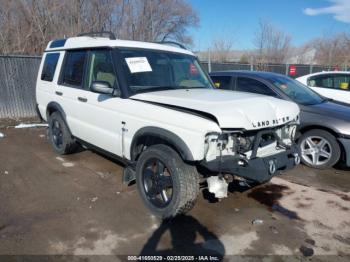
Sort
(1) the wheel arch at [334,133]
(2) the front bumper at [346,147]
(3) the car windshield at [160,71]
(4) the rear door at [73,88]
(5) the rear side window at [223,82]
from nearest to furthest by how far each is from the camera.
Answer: (3) the car windshield at [160,71] → (4) the rear door at [73,88] → (2) the front bumper at [346,147] → (1) the wheel arch at [334,133] → (5) the rear side window at [223,82]

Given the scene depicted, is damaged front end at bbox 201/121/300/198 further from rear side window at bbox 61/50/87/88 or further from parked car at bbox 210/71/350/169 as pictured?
rear side window at bbox 61/50/87/88

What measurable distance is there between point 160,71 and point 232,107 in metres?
1.47

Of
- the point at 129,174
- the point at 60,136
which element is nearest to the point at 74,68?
the point at 60,136

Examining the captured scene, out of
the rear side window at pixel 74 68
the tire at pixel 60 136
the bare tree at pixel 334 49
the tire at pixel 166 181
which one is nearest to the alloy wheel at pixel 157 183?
the tire at pixel 166 181

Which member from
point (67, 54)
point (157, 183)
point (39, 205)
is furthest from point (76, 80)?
point (157, 183)

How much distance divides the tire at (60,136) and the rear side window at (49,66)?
723mm

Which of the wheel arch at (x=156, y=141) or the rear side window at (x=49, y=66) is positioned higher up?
the rear side window at (x=49, y=66)

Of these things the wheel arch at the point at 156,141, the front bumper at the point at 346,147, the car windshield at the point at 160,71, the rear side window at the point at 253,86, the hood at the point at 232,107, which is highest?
the car windshield at the point at 160,71

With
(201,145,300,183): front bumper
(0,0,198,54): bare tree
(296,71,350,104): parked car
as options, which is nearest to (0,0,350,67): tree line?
(0,0,198,54): bare tree

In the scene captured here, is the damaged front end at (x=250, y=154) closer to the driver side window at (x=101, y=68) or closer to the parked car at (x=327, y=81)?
the driver side window at (x=101, y=68)

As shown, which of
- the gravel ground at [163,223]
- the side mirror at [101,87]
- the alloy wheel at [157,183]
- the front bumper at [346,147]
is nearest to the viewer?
the gravel ground at [163,223]

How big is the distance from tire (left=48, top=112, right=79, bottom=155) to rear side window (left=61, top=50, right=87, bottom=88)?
78cm

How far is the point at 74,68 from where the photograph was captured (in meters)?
5.03

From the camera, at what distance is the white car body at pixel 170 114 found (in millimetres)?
3117
